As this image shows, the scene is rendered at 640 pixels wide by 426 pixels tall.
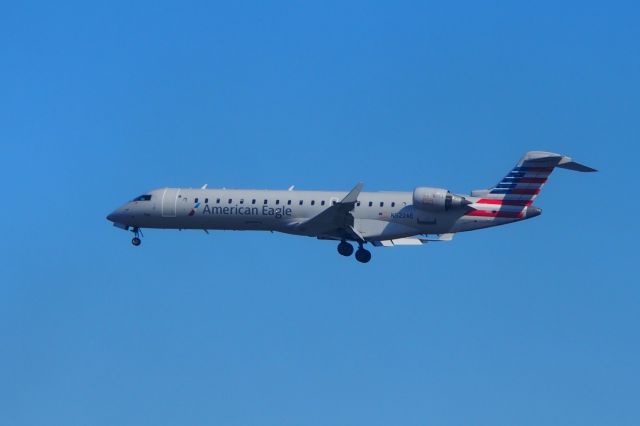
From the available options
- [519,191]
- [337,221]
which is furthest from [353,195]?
[519,191]

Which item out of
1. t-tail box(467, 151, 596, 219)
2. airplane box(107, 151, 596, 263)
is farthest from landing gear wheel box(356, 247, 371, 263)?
t-tail box(467, 151, 596, 219)

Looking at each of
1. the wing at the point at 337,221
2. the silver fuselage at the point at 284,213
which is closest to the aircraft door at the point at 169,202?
the silver fuselage at the point at 284,213

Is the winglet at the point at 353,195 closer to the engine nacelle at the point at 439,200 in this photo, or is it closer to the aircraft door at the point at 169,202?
the engine nacelle at the point at 439,200

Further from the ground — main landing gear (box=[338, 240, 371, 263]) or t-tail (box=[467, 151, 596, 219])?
t-tail (box=[467, 151, 596, 219])

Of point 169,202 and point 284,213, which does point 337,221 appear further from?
point 169,202

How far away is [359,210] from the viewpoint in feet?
182

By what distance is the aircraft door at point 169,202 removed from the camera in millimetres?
57969

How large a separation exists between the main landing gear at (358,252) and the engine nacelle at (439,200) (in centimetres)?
373

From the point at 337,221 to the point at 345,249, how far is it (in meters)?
2.16

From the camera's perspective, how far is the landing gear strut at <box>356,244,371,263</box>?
5594 cm

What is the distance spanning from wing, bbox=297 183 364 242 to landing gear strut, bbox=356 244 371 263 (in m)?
0.75

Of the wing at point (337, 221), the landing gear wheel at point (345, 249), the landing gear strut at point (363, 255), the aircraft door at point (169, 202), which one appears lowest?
the landing gear strut at point (363, 255)

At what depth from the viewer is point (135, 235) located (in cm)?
5969

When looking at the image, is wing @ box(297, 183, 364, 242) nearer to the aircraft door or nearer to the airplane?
the airplane
